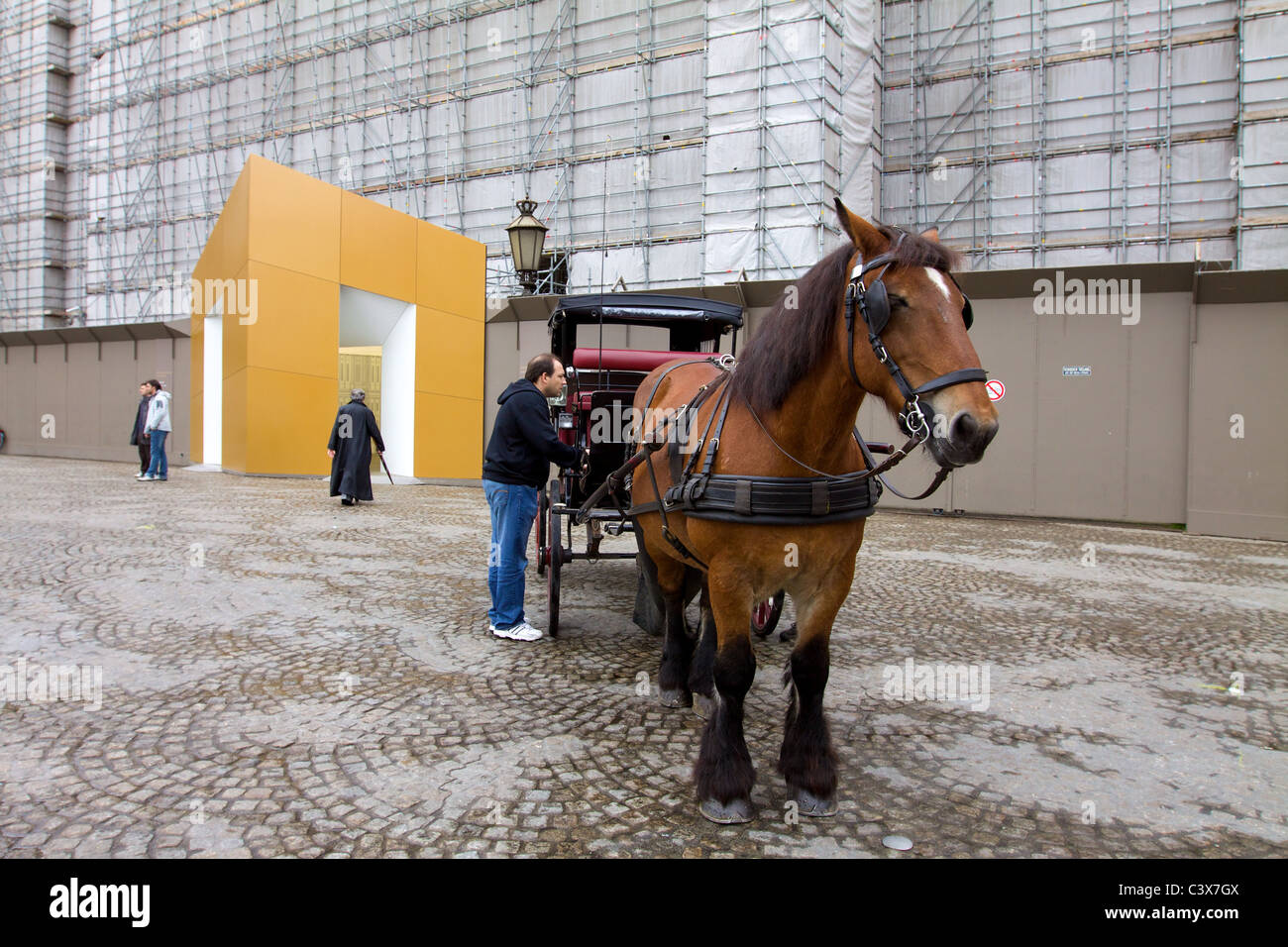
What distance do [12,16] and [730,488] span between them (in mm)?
46213

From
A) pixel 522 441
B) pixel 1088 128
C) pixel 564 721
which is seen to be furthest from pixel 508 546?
pixel 1088 128

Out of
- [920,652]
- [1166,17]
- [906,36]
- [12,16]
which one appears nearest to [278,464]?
[920,652]

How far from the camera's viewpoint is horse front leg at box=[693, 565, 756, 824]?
103 inches

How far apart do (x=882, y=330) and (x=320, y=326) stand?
14949 mm

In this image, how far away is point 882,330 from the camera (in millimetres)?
2264

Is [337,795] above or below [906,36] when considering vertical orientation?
below

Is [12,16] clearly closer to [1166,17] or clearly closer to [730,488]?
[1166,17]

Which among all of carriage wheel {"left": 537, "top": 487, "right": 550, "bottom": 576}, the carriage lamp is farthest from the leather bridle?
the carriage lamp

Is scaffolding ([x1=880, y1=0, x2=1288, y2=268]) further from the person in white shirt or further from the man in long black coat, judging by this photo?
the person in white shirt

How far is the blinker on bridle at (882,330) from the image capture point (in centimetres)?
210

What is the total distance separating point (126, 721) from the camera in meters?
3.25

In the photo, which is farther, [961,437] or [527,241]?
[527,241]

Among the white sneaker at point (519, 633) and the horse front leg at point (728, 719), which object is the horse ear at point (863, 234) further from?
the white sneaker at point (519, 633)

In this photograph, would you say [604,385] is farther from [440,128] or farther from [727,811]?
[440,128]
